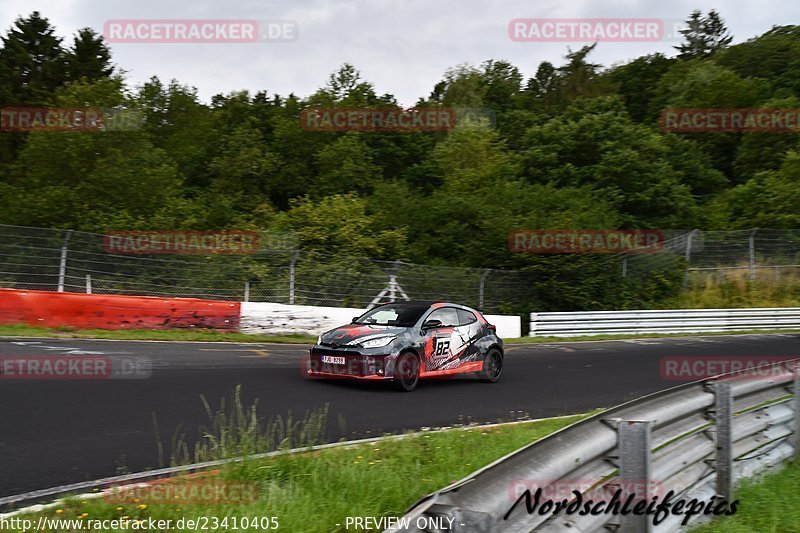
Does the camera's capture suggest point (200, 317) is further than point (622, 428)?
Yes

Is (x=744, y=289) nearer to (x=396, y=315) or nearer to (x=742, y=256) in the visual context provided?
(x=742, y=256)

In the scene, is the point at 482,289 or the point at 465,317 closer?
the point at 465,317

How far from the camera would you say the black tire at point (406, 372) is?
11.3 meters

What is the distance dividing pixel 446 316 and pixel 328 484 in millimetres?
7519

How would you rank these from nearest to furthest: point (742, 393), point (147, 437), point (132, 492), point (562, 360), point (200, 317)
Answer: point (132, 492), point (742, 393), point (147, 437), point (562, 360), point (200, 317)

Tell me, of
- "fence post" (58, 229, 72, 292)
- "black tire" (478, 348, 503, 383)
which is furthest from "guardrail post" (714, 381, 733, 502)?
"fence post" (58, 229, 72, 292)

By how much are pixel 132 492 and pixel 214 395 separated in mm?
4682

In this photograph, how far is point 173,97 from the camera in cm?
8375

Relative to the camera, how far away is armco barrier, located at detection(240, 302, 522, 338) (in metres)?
18.8

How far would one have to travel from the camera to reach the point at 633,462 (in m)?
4.11

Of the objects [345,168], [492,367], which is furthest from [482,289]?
[345,168]

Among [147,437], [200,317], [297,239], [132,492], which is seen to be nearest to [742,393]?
[132,492]

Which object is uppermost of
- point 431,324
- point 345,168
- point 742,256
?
point 345,168

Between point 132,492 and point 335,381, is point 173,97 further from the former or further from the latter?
point 132,492
